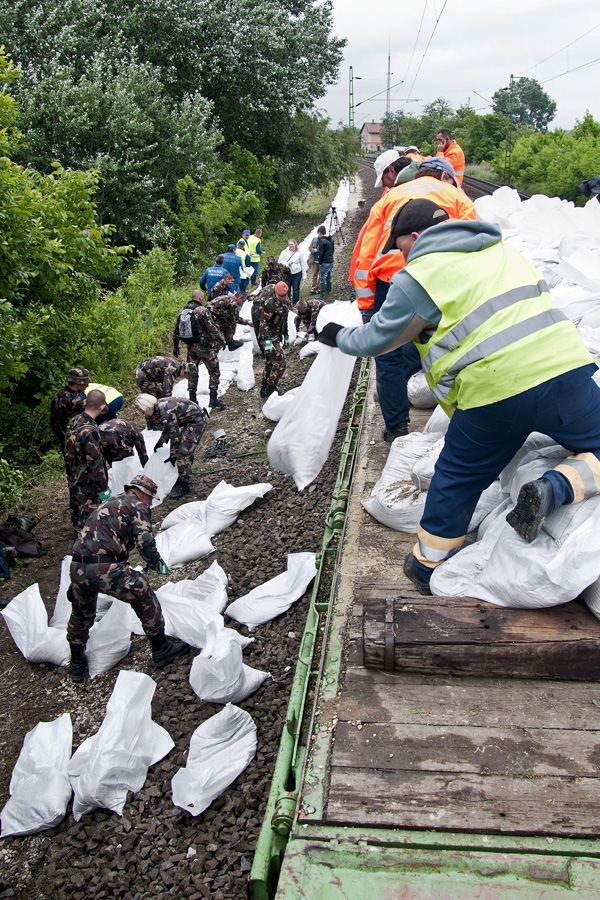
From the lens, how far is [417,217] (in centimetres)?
270

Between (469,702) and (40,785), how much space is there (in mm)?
2109

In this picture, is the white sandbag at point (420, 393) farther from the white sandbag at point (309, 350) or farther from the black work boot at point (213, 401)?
the white sandbag at point (309, 350)

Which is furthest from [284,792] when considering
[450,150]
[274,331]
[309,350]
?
[450,150]

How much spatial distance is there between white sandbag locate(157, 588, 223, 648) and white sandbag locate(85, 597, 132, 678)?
287 mm

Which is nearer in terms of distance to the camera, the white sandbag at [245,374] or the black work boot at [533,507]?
the black work boot at [533,507]

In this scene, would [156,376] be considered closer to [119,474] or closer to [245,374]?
[119,474]

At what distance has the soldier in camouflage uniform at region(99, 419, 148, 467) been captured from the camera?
16.0 feet

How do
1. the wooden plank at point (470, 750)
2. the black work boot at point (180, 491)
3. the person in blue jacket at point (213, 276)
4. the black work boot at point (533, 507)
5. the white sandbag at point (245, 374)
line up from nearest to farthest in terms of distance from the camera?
the wooden plank at point (470, 750), the black work boot at point (533, 507), the black work boot at point (180, 491), the white sandbag at point (245, 374), the person in blue jacket at point (213, 276)

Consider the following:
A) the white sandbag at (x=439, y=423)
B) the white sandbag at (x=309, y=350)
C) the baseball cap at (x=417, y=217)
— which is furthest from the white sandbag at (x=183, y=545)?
the white sandbag at (x=309, y=350)

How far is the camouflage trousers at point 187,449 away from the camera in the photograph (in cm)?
561

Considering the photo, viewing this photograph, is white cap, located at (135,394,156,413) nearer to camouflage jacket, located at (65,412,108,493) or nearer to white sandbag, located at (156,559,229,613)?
camouflage jacket, located at (65,412,108,493)

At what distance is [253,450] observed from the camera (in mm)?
6379

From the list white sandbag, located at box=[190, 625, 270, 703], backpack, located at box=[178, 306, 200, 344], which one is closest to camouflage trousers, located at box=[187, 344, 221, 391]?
backpack, located at box=[178, 306, 200, 344]

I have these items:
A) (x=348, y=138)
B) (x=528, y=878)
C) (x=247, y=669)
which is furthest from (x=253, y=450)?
(x=348, y=138)
